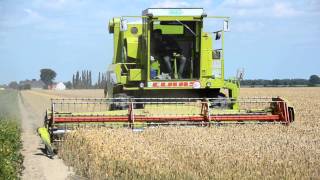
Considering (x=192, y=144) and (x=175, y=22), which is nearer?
(x=192, y=144)

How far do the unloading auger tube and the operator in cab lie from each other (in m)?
0.95

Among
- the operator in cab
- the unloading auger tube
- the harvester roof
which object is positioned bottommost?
the unloading auger tube

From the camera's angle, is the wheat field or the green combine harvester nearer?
the wheat field

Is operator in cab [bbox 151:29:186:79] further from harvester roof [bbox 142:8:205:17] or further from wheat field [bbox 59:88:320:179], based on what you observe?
wheat field [bbox 59:88:320:179]

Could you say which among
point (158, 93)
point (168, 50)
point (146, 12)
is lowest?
point (158, 93)

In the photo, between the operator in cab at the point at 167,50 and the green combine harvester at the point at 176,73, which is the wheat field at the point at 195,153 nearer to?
the green combine harvester at the point at 176,73

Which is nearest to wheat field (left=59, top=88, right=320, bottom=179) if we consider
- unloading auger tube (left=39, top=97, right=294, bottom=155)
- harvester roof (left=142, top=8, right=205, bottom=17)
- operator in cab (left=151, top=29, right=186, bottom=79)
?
unloading auger tube (left=39, top=97, right=294, bottom=155)

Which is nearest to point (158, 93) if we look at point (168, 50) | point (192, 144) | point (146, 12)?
point (168, 50)

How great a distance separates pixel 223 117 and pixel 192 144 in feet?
8.80

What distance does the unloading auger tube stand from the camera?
11102 mm

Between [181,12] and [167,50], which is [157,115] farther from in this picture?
[181,12]

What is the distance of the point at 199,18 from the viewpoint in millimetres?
12961

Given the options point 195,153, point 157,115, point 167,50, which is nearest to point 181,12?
point 167,50

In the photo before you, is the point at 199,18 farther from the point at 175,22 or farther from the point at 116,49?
the point at 116,49
